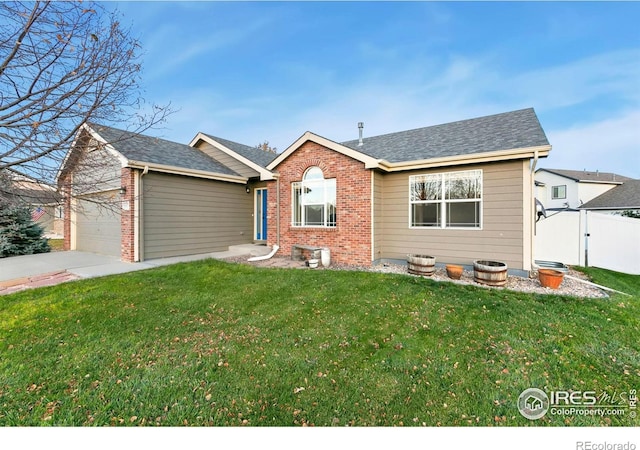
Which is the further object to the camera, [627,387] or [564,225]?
[564,225]

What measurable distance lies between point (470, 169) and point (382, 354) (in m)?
6.34

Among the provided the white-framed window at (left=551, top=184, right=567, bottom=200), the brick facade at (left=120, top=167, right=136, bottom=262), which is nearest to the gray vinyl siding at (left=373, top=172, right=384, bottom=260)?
the brick facade at (left=120, top=167, right=136, bottom=262)

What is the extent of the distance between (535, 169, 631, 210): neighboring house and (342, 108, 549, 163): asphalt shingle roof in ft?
82.9

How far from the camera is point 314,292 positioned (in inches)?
224

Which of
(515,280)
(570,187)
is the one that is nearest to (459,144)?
(515,280)

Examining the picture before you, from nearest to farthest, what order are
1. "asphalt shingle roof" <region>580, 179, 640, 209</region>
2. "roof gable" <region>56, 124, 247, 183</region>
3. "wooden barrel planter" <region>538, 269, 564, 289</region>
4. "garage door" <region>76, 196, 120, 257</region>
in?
1. "wooden barrel planter" <region>538, 269, 564, 289</region>
2. "roof gable" <region>56, 124, 247, 183</region>
3. "garage door" <region>76, 196, 120, 257</region>
4. "asphalt shingle roof" <region>580, 179, 640, 209</region>

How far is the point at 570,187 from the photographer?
95.2 feet

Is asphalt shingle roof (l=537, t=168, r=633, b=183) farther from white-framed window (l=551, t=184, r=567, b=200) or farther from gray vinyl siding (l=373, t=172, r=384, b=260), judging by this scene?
gray vinyl siding (l=373, t=172, r=384, b=260)

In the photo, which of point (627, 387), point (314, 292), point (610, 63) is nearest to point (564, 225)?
point (610, 63)

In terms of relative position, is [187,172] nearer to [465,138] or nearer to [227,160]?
[227,160]

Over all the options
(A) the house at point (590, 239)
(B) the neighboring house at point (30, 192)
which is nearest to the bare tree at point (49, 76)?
(B) the neighboring house at point (30, 192)

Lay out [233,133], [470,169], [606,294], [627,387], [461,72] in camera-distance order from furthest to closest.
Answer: [233,133] < [461,72] < [470,169] < [606,294] < [627,387]

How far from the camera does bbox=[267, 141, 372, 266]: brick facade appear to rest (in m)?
8.38

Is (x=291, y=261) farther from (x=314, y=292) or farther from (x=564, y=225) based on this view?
(x=564, y=225)
